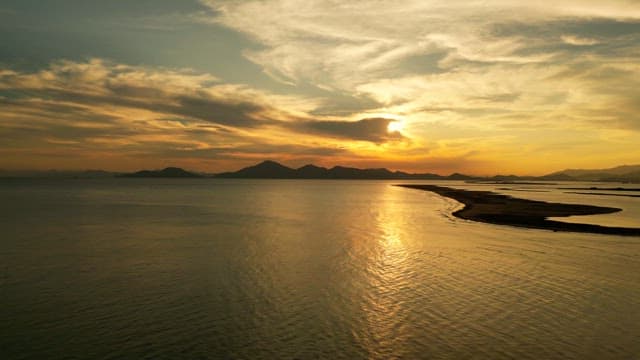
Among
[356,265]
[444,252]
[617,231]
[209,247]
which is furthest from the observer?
[617,231]

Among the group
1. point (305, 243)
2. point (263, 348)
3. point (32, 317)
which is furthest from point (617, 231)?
point (32, 317)

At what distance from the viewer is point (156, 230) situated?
57094 millimetres

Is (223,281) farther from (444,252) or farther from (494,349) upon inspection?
(444,252)

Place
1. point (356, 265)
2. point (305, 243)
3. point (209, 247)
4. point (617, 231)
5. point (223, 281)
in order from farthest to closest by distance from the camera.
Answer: point (617, 231) → point (305, 243) → point (209, 247) → point (356, 265) → point (223, 281)

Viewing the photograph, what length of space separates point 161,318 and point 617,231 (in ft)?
174

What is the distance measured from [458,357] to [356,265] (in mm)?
18261

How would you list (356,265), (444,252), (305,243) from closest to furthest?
1. (356,265)
2. (444,252)
3. (305,243)

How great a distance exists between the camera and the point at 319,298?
25.8 meters

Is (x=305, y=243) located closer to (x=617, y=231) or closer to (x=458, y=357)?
(x=458, y=357)

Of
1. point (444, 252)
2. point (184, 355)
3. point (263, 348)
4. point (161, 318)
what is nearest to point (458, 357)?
point (263, 348)

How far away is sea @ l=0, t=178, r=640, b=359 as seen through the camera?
60.2ft

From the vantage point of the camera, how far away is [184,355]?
1730 cm

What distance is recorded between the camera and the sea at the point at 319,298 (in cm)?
1836

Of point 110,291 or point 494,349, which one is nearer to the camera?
point 494,349
